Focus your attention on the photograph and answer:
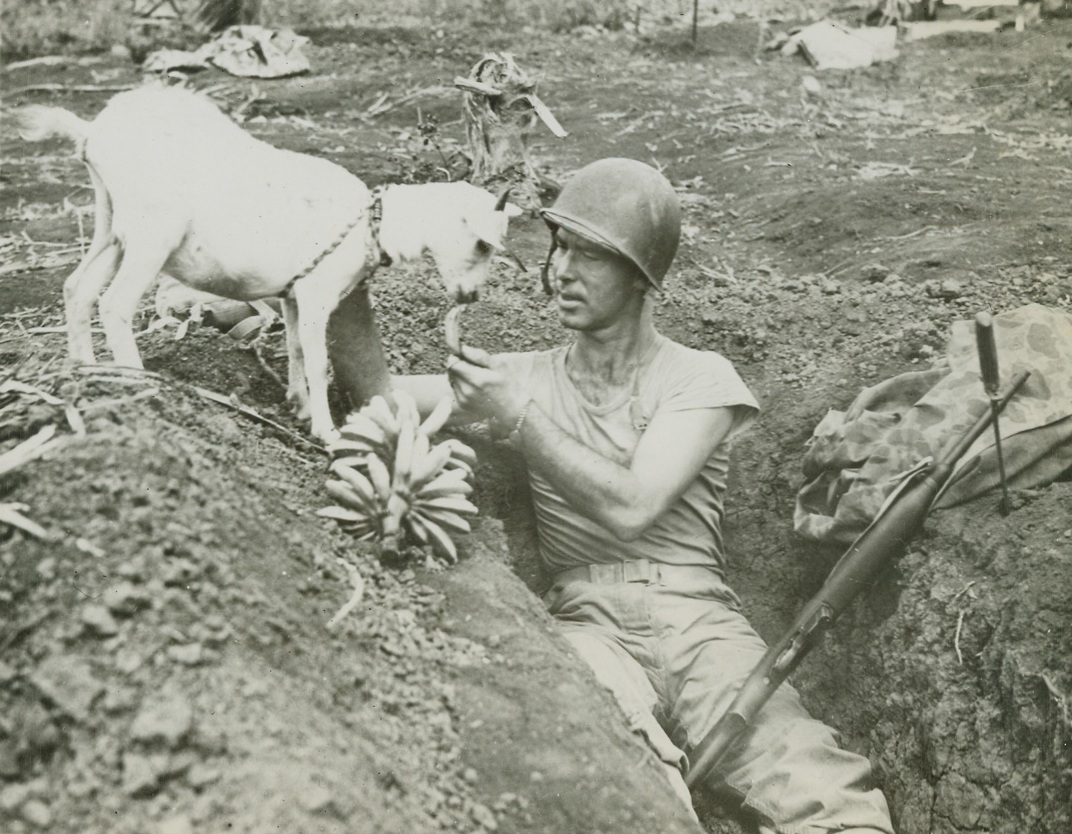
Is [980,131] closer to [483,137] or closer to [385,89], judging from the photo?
[483,137]

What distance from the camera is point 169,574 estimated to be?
2.03 metres

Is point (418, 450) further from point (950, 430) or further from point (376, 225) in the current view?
point (950, 430)

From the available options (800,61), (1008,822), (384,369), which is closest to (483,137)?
(384,369)

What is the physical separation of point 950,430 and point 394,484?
192cm

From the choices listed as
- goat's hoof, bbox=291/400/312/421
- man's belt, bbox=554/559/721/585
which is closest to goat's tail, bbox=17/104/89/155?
goat's hoof, bbox=291/400/312/421

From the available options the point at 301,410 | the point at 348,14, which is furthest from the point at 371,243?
the point at 348,14

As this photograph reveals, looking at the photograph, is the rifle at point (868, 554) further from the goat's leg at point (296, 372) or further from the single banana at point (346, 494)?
the goat's leg at point (296, 372)

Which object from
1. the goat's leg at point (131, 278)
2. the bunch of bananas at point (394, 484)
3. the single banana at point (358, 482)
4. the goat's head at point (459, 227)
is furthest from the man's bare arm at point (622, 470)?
the goat's leg at point (131, 278)

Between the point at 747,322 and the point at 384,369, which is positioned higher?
the point at 384,369

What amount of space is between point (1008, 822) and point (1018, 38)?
726cm

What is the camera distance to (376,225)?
9.20 ft

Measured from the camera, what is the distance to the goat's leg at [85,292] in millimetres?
2588

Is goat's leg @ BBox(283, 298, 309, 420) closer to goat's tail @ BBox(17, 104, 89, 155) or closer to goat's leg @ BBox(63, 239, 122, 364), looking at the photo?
goat's leg @ BBox(63, 239, 122, 364)

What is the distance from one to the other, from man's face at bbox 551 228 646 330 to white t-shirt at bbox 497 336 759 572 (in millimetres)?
249
